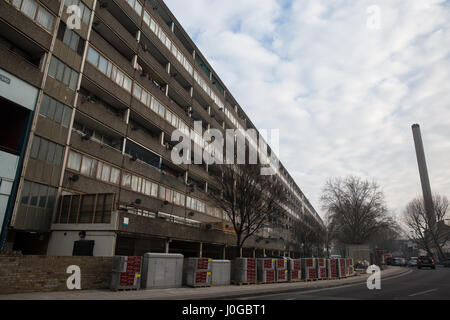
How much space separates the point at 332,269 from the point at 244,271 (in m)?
10.4

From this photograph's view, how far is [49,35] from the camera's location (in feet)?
63.4

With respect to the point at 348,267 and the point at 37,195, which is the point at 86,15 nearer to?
the point at 37,195

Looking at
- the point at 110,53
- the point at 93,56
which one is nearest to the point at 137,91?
the point at 110,53

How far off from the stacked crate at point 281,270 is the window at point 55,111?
56.6 ft

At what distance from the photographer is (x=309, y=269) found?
73.8 feet

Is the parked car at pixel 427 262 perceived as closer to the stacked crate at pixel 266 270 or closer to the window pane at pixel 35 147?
the stacked crate at pixel 266 270

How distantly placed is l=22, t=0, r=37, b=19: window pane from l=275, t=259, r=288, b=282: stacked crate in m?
22.5

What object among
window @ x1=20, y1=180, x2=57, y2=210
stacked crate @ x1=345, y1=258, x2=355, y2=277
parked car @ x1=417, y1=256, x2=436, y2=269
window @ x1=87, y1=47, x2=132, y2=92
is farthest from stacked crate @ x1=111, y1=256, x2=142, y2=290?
parked car @ x1=417, y1=256, x2=436, y2=269

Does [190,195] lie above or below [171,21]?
below

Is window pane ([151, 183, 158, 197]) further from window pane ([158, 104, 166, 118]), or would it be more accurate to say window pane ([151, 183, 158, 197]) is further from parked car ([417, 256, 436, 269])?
parked car ([417, 256, 436, 269])

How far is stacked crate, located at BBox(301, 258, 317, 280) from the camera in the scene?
877 inches
